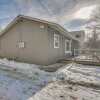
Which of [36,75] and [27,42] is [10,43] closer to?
[27,42]

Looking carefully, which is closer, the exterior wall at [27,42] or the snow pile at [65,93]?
the snow pile at [65,93]

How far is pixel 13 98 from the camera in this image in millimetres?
3330

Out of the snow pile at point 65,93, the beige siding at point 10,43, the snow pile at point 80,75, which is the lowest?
the snow pile at point 65,93

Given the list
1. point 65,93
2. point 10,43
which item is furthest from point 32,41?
point 65,93

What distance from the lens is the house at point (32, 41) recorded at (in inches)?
345

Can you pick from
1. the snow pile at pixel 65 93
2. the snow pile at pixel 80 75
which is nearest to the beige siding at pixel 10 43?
the snow pile at pixel 80 75

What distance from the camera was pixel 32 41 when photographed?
9.37 metres

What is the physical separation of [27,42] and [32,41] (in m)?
0.57

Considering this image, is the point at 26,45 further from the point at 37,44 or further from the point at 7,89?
the point at 7,89

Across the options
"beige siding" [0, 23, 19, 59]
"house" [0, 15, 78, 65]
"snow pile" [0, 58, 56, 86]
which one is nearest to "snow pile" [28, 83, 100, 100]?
"snow pile" [0, 58, 56, 86]

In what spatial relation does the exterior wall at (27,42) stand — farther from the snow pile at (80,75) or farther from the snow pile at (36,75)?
the snow pile at (80,75)

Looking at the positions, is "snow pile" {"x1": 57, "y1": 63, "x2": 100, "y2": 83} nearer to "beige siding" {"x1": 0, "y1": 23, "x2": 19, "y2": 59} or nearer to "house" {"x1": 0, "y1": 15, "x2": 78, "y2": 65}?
"house" {"x1": 0, "y1": 15, "x2": 78, "y2": 65}

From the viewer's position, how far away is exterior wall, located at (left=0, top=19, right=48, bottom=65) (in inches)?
349

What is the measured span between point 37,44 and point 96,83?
5.50m
